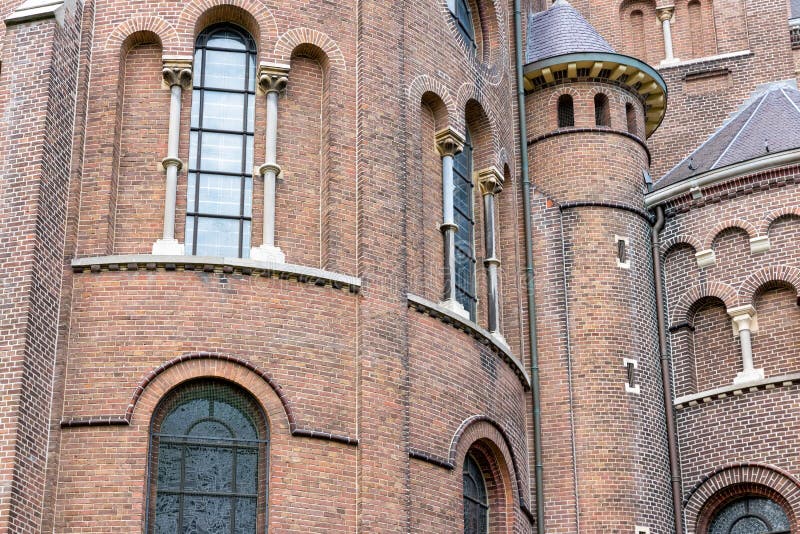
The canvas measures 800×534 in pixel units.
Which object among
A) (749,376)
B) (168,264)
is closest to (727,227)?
(749,376)

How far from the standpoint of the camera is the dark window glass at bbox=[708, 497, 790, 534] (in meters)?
26.5

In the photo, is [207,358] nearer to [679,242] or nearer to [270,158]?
[270,158]

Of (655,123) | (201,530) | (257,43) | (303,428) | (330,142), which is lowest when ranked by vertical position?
(201,530)

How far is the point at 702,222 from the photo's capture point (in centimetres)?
2916

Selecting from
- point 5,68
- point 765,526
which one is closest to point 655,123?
point 765,526

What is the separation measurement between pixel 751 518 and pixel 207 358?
423 inches

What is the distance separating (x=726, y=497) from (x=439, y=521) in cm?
719

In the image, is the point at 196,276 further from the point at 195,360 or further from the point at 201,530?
the point at 201,530

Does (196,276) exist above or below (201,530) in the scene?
above

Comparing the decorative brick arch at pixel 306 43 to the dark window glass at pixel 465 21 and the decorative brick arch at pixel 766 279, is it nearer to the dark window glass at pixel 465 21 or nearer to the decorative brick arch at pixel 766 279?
the dark window glass at pixel 465 21

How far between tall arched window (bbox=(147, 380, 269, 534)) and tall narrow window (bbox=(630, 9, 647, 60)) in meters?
17.6

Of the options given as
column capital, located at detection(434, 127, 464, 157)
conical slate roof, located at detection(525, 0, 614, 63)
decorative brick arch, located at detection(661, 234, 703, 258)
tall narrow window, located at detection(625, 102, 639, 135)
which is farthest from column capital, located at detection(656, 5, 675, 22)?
column capital, located at detection(434, 127, 464, 157)

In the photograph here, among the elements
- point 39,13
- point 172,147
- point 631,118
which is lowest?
point 172,147

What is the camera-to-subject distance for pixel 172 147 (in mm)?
22703
